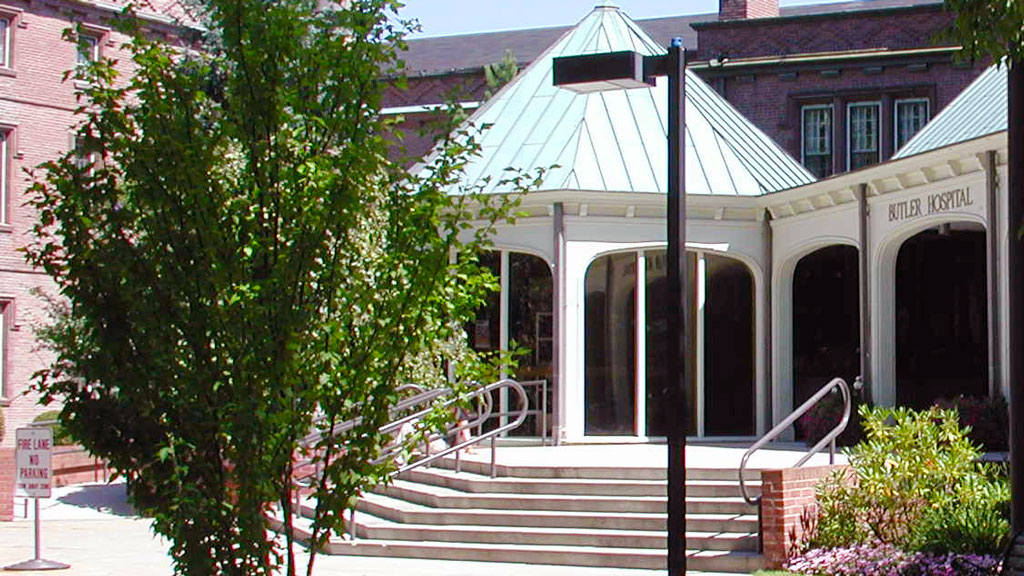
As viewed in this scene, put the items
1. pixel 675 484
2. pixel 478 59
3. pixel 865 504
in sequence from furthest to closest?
pixel 478 59, pixel 865 504, pixel 675 484

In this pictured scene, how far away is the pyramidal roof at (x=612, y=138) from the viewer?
2173cm

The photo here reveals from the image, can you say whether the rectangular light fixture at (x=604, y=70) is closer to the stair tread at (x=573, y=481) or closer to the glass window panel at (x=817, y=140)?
the stair tread at (x=573, y=481)

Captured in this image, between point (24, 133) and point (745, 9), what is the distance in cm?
1936

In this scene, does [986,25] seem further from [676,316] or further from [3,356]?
[3,356]

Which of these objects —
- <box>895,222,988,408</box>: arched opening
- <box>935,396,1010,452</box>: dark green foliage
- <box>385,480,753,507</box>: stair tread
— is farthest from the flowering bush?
<box>895,222,988,408</box>: arched opening

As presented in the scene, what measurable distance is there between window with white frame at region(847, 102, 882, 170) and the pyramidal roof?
1092cm

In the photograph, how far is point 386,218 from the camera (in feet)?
26.8

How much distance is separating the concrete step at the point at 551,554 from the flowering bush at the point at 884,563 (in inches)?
27.3

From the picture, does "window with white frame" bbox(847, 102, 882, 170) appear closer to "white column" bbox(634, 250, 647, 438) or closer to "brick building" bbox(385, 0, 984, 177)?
"brick building" bbox(385, 0, 984, 177)

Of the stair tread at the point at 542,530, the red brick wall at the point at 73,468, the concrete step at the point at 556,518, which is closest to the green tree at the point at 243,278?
the stair tread at the point at 542,530

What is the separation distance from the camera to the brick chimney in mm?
40156

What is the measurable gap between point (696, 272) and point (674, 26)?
3054 centimetres

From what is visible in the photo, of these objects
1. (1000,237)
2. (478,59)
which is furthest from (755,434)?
(478,59)

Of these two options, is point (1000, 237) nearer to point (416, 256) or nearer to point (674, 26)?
point (416, 256)
